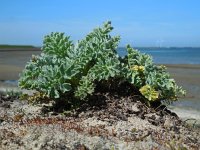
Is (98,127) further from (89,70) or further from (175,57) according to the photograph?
(175,57)

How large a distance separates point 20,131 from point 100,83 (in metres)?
1.72

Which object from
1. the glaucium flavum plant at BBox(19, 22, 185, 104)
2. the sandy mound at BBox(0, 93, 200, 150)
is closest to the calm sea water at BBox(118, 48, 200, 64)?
the glaucium flavum plant at BBox(19, 22, 185, 104)

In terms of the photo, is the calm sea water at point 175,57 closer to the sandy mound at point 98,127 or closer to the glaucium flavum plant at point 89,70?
the glaucium flavum plant at point 89,70

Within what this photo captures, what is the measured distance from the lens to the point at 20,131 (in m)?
5.17

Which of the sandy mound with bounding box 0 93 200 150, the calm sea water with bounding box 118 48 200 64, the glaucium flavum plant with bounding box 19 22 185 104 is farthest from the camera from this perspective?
the calm sea water with bounding box 118 48 200 64

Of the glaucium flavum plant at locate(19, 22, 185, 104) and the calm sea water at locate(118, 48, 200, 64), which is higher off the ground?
the glaucium flavum plant at locate(19, 22, 185, 104)

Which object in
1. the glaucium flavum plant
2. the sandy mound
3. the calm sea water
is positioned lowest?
the calm sea water

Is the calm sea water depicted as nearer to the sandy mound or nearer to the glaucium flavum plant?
the glaucium flavum plant

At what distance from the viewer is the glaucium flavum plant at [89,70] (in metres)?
6.16

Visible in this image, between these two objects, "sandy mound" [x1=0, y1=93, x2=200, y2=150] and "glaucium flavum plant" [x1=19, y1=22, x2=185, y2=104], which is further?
"glaucium flavum plant" [x1=19, y1=22, x2=185, y2=104]

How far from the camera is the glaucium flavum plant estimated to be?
6156 millimetres

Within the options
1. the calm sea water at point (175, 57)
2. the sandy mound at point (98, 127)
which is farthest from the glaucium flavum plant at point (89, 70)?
the calm sea water at point (175, 57)

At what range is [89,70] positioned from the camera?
638cm

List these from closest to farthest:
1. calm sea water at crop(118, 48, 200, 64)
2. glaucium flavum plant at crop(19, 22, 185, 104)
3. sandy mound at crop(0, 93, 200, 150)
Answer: sandy mound at crop(0, 93, 200, 150), glaucium flavum plant at crop(19, 22, 185, 104), calm sea water at crop(118, 48, 200, 64)
